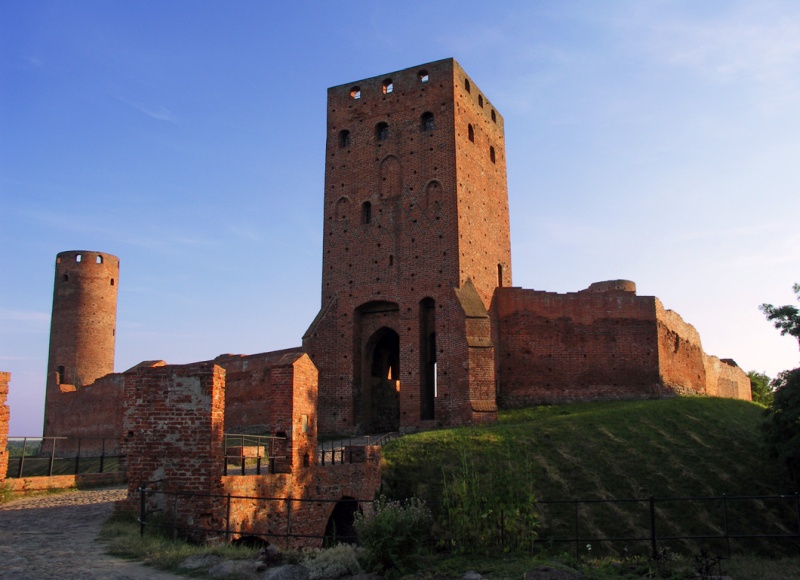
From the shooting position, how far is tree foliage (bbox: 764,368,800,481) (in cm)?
1798

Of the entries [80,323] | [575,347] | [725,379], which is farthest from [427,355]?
[80,323]

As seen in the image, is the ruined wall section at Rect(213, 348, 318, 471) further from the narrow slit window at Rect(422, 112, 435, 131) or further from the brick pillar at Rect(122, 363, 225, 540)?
the narrow slit window at Rect(422, 112, 435, 131)

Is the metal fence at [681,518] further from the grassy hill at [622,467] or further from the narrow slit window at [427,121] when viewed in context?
the narrow slit window at [427,121]

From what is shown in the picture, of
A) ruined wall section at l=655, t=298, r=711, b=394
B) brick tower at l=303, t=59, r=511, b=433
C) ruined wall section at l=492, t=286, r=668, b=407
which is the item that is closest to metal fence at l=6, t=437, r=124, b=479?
brick tower at l=303, t=59, r=511, b=433

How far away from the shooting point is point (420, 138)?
89.9ft

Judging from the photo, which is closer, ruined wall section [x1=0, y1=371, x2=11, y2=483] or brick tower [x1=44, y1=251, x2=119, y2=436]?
ruined wall section [x1=0, y1=371, x2=11, y2=483]

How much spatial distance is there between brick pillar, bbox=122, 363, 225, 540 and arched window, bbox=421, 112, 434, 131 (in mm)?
18615

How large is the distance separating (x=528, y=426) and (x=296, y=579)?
48.6 feet

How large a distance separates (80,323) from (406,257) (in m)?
24.2

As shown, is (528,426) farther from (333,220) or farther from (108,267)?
(108,267)

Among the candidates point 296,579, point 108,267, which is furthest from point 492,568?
point 108,267

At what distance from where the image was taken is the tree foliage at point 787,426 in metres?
18.0

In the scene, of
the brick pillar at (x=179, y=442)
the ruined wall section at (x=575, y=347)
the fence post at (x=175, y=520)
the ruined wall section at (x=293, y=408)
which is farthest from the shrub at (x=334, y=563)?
the ruined wall section at (x=575, y=347)

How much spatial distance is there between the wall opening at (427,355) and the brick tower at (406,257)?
0.18 feet
